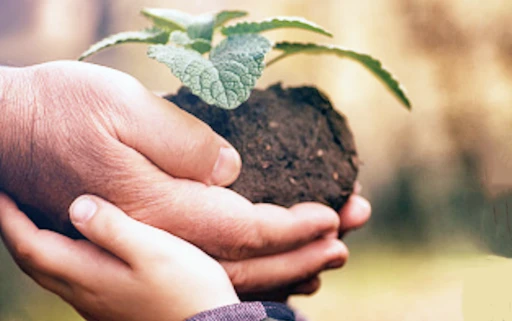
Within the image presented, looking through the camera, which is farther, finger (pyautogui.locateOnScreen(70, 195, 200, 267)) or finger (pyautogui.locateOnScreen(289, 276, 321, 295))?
finger (pyautogui.locateOnScreen(289, 276, 321, 295))

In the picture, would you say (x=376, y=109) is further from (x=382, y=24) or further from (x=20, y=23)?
(x=20, y=23)

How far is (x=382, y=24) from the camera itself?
636mm

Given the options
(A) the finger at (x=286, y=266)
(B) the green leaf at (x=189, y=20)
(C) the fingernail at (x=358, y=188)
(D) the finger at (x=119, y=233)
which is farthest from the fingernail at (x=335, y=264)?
(B) the green leaf at (x=189, y=20)

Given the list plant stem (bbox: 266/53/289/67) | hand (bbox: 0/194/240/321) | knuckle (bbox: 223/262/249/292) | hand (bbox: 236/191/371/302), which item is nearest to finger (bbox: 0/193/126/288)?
hand (bbox: 0/194/240/321)

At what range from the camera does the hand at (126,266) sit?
0.42 m

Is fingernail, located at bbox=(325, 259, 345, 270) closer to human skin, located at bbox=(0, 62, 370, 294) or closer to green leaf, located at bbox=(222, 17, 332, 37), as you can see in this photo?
human skin, located at bbox=(0, 62, 370, 294)

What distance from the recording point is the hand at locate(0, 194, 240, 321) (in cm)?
42

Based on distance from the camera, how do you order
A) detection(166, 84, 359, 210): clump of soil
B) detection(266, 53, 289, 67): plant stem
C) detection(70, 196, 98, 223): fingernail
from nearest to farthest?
detection(70, 196, 98, 223): fingernail, detection(166, 84, 359, 210): clump of soil, detection(266, 53, 289, 67): plant stem

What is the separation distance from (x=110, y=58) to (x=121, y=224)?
19 cm

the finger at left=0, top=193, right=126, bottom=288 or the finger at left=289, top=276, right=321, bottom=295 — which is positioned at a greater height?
the finger at left=0, top=193, right=126, bottom=288

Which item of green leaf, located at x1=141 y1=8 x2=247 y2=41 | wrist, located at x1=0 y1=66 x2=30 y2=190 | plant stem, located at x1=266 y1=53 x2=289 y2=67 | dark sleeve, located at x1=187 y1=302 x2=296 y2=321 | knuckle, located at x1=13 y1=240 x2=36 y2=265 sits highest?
green leaf, located at x1=141 y1=8 x2=247 y2=41

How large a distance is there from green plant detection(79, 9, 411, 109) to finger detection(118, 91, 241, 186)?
0.12 feet

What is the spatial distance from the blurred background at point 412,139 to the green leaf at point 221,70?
51 millimetres

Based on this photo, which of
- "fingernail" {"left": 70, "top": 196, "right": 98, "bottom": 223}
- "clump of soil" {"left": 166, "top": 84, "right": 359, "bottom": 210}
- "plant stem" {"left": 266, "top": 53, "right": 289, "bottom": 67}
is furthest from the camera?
"plant stem" {"left": 266, "top": 53, "right": 289, "bottom": 67}
